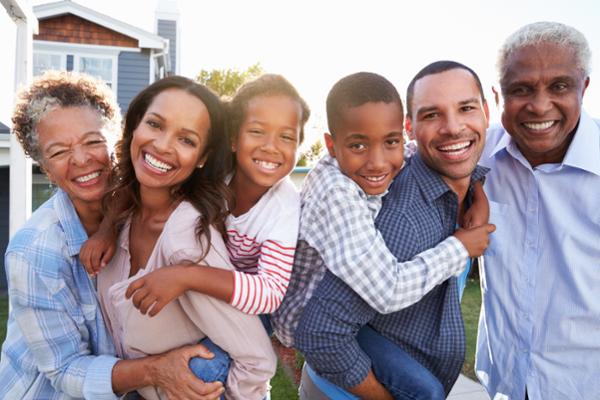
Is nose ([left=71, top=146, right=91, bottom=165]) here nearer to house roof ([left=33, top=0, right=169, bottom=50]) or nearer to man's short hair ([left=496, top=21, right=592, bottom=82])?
man's short hair ([left=496, top=21, right=592, bottom=82])

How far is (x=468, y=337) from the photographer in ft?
26.4

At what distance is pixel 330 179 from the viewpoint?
2096mm

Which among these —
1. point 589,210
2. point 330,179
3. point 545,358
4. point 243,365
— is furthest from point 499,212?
point 243,365

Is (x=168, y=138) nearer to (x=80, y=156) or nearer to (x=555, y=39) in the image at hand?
(x=80, y=156)

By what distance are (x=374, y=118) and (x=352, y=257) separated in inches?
25.8

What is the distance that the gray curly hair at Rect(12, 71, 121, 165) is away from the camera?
7.68 ft

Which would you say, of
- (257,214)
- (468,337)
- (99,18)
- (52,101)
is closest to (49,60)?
(99,18)

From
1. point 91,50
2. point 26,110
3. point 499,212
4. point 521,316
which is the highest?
point 91,50

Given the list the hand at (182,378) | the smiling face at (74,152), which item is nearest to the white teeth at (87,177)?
the smiling face at (74,152)

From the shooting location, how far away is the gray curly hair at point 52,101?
7.68 feet

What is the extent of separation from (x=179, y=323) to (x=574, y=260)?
194 cm

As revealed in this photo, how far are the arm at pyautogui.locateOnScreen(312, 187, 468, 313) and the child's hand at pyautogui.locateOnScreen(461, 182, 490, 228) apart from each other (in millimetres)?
281

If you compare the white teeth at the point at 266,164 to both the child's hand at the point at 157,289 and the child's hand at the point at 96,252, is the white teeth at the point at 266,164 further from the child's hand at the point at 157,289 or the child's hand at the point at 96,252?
the child's hand at the point at 96,252

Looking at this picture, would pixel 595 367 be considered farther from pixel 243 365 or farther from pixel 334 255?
pixel 243 365
